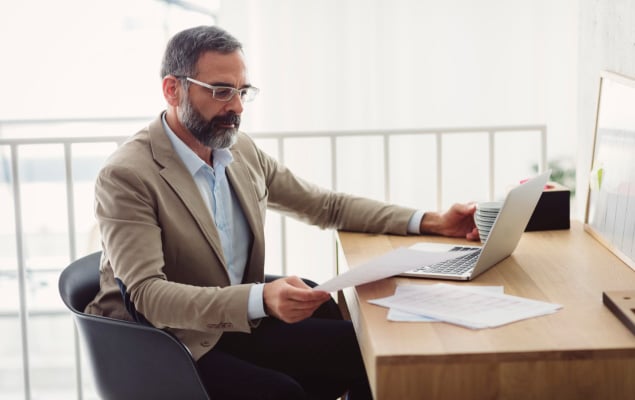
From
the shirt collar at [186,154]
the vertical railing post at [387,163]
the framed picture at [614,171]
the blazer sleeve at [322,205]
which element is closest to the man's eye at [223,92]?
the shirt collar at [186,154]

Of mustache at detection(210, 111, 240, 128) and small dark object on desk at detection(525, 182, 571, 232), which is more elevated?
mustache at detection(210, 111, 240, 128)

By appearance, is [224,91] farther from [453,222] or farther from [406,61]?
[406,61]

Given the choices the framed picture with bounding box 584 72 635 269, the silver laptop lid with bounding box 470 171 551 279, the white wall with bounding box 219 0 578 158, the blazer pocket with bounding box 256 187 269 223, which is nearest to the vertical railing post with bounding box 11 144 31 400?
the blazer pocket with bounding box 256 187 269 223

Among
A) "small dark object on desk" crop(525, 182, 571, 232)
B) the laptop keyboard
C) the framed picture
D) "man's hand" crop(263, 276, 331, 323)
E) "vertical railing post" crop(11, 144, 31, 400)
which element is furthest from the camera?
"vertical railing post" crop(11, 144, 31, 400)

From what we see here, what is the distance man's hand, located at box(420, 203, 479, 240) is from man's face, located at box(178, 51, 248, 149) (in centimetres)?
56

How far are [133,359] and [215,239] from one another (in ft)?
1.04

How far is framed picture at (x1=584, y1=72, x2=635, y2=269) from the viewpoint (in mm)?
1809

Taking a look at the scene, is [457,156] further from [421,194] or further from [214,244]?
[214,244]

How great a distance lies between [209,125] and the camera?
1.88 metres

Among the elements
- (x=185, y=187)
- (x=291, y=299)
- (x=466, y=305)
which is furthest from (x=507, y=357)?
(x=185, y=187)

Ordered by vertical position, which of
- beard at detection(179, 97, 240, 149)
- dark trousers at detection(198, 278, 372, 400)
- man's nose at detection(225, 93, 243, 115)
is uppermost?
man's nose at detection(225, 93, 243, 115)

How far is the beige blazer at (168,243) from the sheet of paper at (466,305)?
0.33m

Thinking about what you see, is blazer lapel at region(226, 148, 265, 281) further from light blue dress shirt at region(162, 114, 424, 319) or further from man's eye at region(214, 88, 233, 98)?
man's eye at region(214, 88, 233, 98)

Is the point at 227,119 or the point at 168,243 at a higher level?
the point at 227,119
